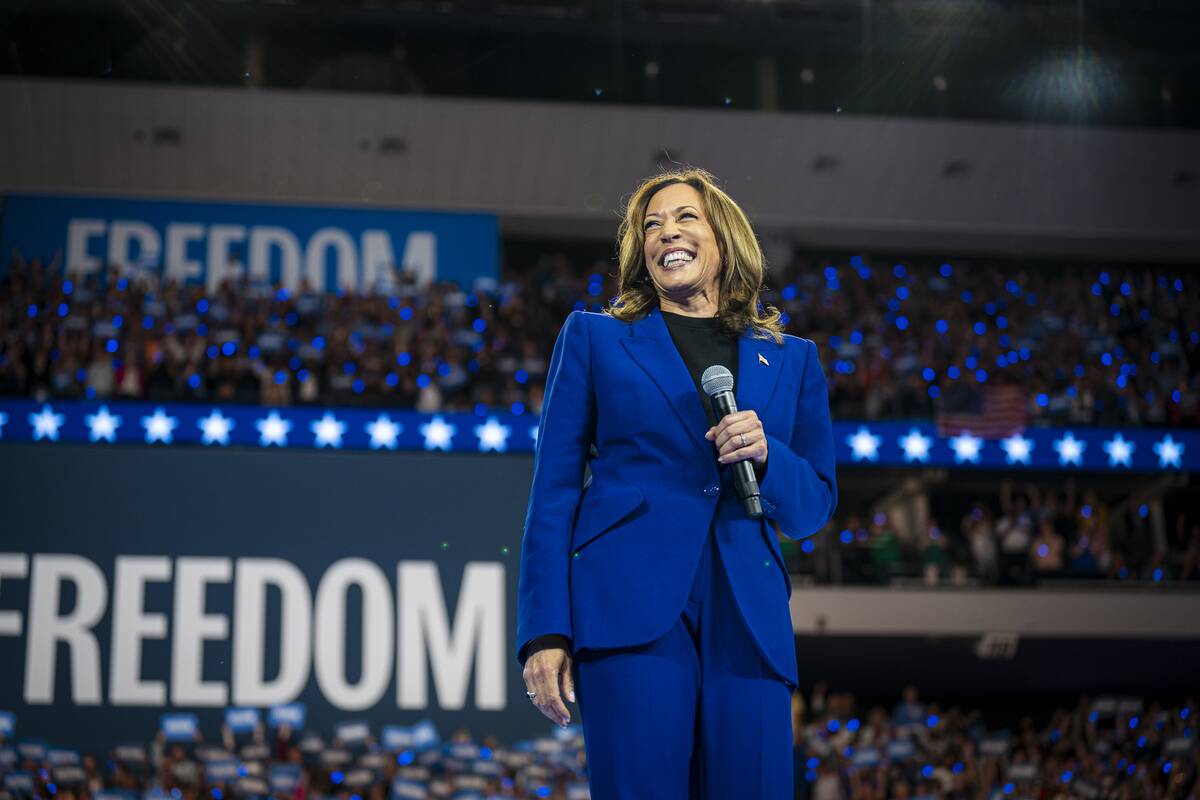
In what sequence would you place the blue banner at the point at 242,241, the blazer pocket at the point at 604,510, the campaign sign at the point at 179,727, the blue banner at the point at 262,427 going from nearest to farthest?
the blazer pocket at the point at 604,510, the campaign sign at the point at 179,727, the blue banner at the point at 262,427, the blue banner at the point at 242,241

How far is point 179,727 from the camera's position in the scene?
321 inches

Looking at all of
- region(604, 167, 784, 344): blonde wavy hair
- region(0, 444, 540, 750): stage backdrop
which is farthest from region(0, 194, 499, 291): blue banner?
region(604, 167, 784, 344): blonde wavy hair

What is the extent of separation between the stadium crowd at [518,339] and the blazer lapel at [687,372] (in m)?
7.96

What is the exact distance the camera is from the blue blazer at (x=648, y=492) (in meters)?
1.65

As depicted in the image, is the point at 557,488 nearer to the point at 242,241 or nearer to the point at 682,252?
the point at 682,252

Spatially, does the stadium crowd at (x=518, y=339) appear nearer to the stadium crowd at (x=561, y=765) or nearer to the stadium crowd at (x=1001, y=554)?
the stadium crowd at (x=1001, y=554)

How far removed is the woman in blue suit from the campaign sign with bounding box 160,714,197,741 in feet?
23.0

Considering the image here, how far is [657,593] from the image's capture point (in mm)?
1636

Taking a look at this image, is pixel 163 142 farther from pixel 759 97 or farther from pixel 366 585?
pixel 366 585

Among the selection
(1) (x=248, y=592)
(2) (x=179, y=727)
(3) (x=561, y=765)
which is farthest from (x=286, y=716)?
(3) (x=561, y=765)

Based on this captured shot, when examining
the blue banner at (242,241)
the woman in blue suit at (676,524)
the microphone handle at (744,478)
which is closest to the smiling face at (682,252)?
the woman in blue suit at (676,524)

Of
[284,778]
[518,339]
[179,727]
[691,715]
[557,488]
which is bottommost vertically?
[284,778]

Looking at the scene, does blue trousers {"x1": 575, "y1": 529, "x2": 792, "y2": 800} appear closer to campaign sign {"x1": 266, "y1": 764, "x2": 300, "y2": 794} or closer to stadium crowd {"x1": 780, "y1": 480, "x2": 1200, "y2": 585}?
campaign sign {"x1": 266, "y1": 764, "x2": 300, "y2": 794}

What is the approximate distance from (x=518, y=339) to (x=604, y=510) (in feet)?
34.1
